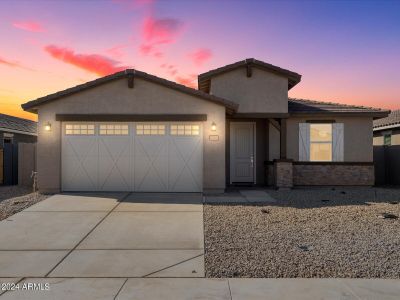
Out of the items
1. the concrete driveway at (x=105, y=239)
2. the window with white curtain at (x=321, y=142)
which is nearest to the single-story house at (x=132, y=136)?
the concrete driveway at (x=105, y=239)

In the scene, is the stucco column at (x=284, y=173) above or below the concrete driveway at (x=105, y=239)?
above

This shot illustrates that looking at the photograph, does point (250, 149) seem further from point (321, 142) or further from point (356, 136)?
point (356, 136)

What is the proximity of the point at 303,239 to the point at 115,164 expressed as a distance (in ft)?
25.1

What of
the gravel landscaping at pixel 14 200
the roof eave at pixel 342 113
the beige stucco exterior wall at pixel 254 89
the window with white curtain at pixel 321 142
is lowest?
the gravel landscaping at pixel 14 200

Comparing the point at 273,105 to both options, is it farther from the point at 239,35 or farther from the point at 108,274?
the point at 108,274

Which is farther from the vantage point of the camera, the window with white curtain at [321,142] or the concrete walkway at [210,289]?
the window with white curtain at [321,142]

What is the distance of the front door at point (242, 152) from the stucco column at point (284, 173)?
1.72m

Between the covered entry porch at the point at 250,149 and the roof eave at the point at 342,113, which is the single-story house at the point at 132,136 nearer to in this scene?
the covered entry porch at the point at 250,149

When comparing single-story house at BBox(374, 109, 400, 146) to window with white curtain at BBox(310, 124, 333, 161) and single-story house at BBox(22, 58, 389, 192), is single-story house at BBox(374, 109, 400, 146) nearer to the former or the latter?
window with white curtain at BBox(310, 124, 333, 161)

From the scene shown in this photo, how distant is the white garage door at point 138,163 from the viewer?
40.6ft

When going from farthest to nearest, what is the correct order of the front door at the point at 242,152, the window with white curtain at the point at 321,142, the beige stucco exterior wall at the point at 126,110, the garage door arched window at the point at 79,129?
the front door at the point at 242,152, the window with white curtain at the point at 321,142, the garage door arched window at the point at 79,129, the beige stucco exterior wall at the point at 126,110

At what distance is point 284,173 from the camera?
13617 millimetres

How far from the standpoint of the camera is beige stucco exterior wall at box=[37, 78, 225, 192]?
12289 millimetres

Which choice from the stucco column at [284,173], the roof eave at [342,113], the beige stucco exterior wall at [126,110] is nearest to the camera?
the beige stucco exterior wall at [126,110]
